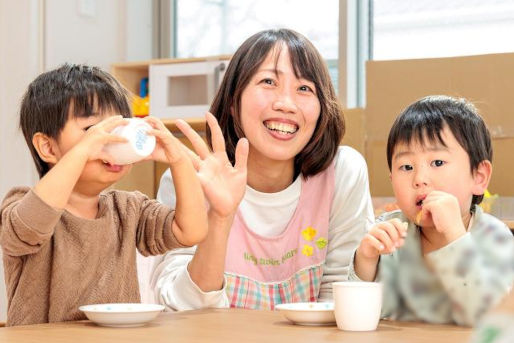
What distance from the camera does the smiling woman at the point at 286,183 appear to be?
1.58m

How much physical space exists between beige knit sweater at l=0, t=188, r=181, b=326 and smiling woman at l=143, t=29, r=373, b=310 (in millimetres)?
239

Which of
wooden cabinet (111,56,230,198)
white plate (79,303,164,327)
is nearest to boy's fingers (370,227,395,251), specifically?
white plate (79,303,164,327)

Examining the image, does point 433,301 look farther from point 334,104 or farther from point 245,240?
point 334,104

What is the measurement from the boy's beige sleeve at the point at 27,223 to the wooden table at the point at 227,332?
138mm

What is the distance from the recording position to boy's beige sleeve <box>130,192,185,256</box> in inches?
51.0

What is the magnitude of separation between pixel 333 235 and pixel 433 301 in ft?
1.80

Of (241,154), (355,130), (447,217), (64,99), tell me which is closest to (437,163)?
(447,217)

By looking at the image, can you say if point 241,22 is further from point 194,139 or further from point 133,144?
point 133,144

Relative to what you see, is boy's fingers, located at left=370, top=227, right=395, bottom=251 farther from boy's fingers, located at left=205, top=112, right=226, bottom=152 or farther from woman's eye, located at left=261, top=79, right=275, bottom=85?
woman's eye, located at left=261, top=79, right=275, bottom=85

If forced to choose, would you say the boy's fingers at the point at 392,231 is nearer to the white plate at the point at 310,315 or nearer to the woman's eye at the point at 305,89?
the white plate at the point at 310,315

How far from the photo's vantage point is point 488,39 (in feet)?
11.3

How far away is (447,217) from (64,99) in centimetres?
69

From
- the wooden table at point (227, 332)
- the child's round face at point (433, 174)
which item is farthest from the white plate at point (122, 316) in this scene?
the child's round face at point (433, 174)

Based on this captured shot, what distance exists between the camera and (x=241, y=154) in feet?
4.33
